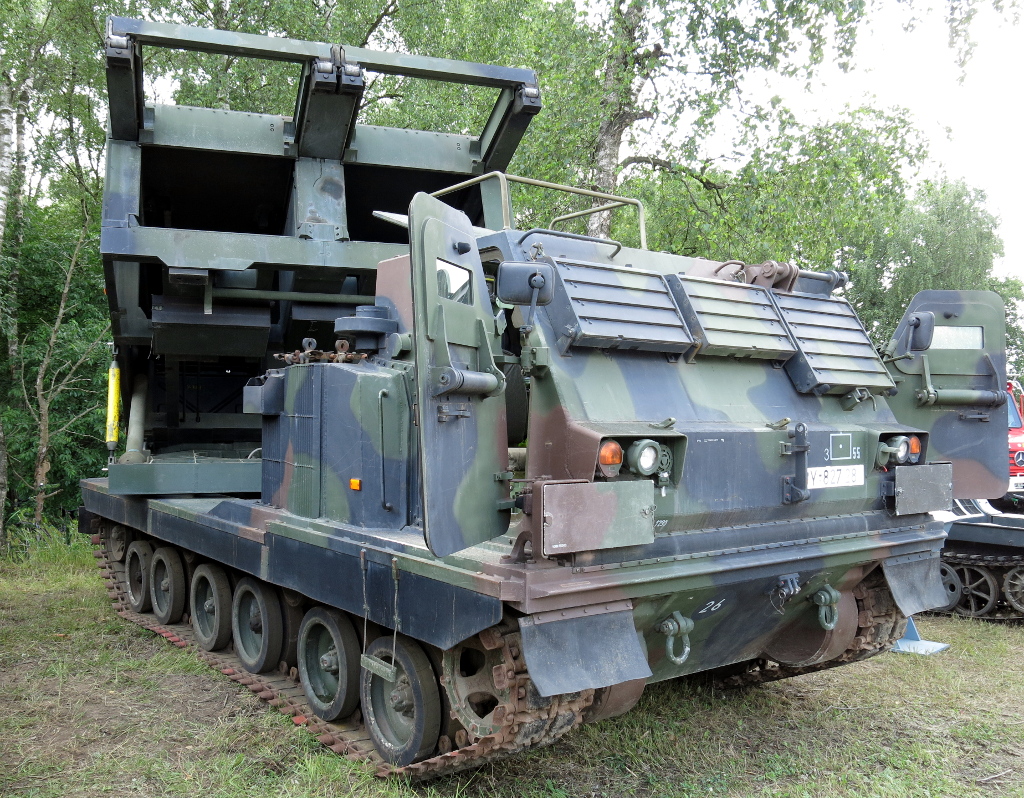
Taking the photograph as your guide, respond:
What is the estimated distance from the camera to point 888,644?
5098 mm

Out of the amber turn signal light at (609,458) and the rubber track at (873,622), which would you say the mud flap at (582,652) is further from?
the rubber track at (873,622)

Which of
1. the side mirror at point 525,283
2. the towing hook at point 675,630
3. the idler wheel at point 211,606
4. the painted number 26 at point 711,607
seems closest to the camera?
the side mirror at point 525,283

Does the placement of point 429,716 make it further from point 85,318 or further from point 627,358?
point 85,318

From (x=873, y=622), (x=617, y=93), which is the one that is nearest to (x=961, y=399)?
(x=873, y=622)

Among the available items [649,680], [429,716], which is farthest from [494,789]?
[649,680]

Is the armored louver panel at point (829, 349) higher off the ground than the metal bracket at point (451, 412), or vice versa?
the armored louver panel at point (829, 349)

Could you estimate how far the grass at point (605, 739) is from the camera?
4.24m

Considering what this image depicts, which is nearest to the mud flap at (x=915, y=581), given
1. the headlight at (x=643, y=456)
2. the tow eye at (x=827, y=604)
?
the tow eye at (x=827, y=604)

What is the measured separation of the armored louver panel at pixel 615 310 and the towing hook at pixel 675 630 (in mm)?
1188

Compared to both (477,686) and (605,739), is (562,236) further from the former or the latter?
(605,739)

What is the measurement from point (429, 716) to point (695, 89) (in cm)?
1053

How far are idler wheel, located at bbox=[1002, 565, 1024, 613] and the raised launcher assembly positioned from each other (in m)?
2.87

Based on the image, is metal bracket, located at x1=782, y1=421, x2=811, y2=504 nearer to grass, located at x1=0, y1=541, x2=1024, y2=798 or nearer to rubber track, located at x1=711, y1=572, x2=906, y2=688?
rubber track, located at x1=711, y1=572, x2=906, y2=688

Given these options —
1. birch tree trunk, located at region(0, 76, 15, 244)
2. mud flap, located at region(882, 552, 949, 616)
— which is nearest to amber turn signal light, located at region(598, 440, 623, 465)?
mud flap, located at region(882, 552, 949, 616)
